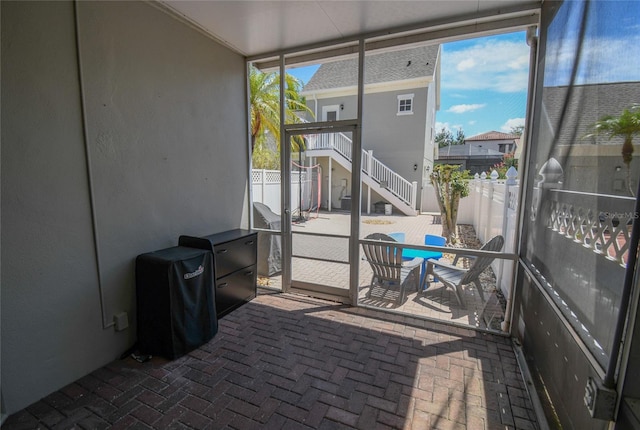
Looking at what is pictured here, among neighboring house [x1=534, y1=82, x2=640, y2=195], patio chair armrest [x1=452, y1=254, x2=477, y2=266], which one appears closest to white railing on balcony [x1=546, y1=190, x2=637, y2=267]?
neighboring house [x1=534, y1=82, x2=640, y2=195]

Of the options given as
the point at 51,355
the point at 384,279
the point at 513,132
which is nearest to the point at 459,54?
the point at 513,132

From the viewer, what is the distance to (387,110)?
432 cm

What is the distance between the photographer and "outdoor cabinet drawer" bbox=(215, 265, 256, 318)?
3.21 meters

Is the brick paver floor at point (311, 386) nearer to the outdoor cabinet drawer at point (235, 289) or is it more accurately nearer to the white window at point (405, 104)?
the outdoor cabinet drawer at point (235, 289)

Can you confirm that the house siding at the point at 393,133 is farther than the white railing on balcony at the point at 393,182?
No

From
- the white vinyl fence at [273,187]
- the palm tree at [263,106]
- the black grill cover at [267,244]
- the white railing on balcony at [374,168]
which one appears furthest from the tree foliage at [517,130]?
the palm tree at [263,106]

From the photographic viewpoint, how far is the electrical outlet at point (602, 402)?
1170 millimetres

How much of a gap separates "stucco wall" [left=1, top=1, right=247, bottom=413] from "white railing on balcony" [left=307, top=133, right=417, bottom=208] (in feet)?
4.84

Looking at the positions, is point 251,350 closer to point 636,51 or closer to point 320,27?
point 636,51

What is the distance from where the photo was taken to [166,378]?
7.46 ft

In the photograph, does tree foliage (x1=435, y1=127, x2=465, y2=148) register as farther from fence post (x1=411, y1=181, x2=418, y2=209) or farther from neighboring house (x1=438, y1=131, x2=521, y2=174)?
fence post (x1=411, y1=181, x2=418, y2=209)

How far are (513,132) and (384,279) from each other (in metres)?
2.19

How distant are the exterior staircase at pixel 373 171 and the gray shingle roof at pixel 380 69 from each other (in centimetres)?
71

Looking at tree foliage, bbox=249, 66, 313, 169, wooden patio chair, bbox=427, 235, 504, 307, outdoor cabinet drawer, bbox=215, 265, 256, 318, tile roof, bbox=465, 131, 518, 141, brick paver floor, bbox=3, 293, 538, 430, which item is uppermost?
tree foliage, bbox=249, 66, 313, 169
